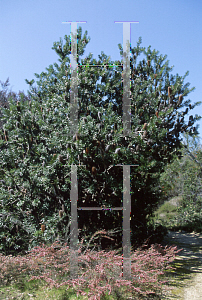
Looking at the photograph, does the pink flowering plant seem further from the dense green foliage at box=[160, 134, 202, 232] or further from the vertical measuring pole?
the dense green foliage at box=[160, 134, 202, 232]

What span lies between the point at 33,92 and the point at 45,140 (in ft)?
5.70

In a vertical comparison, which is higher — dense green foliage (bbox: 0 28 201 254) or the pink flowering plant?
dense green foliage (bbox: 0 28 201 254)

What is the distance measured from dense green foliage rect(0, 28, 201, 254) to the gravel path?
117 centimetres

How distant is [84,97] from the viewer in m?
5.59

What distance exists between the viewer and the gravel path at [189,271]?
3.90 metres

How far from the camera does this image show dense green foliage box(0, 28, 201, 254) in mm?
4676

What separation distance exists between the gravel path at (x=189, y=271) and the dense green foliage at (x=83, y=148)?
1171 millimetres

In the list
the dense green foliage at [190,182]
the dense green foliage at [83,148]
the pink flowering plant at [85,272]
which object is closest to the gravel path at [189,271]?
the pink flowering plant at [85,272]

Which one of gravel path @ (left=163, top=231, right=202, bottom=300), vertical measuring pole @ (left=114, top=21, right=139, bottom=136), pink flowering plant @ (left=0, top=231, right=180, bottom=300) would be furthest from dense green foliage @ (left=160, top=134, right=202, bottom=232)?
pink flowering plant @ (left=0, top=231, right=180, bottom=300)

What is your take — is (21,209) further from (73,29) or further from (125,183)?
(73,29)

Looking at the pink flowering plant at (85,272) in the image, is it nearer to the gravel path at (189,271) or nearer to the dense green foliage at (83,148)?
the gravel path at (189,271)

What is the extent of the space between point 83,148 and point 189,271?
3.24 meters

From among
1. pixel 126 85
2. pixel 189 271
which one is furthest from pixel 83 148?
pixel 189 271

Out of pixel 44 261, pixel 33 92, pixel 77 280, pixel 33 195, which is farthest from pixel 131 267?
pixel 33 92
